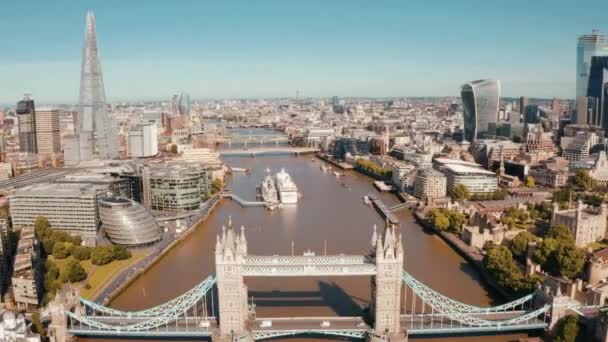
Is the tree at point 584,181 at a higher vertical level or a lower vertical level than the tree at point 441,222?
higher

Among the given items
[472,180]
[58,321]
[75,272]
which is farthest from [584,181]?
[58,321]

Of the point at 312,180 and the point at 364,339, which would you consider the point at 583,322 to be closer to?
the point at 364,339

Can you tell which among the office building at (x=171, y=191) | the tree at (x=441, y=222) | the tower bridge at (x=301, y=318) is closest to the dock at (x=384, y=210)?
the tree at (x=441, y=222)

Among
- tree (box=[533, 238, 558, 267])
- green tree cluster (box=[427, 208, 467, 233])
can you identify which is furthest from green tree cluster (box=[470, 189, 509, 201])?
tree (box=[533, 238, 558, 267])

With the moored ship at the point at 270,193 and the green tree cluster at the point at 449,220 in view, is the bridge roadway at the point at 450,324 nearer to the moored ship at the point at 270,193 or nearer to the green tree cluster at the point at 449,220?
the green tree cluster at the point at 449,220

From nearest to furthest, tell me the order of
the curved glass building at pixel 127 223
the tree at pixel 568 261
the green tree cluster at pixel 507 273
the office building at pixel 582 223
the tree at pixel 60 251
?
the green tree cluster at pixel 507 273, the tree at pixel 568 261, the tree at pixel 60 251, the office building at pixel 582 223, the curved glass building at pixel 127 223

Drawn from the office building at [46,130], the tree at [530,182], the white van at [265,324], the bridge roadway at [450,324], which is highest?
the office building at [46,130]

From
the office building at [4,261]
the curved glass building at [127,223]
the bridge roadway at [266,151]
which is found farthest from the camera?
the bridge roadway at [266,151]
